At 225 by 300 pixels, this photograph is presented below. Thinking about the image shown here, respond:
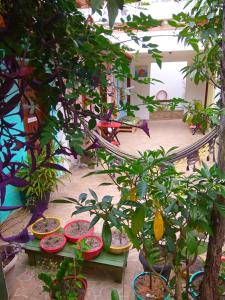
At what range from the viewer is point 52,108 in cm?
60

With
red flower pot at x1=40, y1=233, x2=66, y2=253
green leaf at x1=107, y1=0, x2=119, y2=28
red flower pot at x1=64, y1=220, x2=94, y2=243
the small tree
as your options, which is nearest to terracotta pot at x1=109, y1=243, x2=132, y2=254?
red flower pot at x1=64, y1=220, x2=94, y2=243

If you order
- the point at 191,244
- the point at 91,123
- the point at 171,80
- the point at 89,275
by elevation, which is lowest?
the point at 89,275

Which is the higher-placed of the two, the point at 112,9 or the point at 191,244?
the point at 112,9

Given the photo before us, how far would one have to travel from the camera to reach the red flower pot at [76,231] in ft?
5.80

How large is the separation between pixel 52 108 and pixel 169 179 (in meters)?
0.40

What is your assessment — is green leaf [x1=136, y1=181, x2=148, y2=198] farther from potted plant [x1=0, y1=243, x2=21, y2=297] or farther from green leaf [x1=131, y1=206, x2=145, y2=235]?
potted plant [x1=0, y1=243, x2=21, y2=297]

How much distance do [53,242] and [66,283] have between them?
453mm

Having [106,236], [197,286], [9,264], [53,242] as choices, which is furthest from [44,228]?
[106,236]

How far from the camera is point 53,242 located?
1751 mm

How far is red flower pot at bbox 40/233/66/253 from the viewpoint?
1.67 m

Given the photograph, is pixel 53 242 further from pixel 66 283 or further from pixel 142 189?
pixel 142 189

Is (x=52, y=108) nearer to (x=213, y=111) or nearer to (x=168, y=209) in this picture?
(x=168, y=209)

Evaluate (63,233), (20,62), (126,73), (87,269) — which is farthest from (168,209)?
(63,233)

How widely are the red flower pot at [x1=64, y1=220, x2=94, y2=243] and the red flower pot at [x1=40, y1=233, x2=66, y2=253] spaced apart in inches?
1.9
